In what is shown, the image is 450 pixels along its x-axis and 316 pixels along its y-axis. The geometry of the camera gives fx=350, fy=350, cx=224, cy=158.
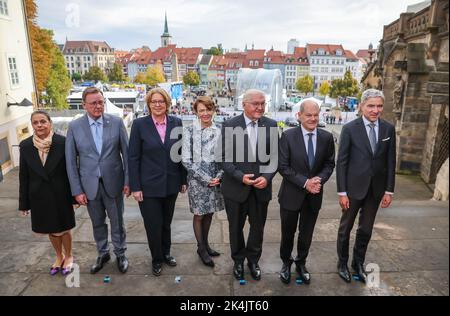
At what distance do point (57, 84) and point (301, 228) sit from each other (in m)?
32.8

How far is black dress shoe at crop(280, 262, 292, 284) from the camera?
318 cm

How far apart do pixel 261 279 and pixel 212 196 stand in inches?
35.7

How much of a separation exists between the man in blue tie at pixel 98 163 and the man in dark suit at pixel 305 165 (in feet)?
4.99

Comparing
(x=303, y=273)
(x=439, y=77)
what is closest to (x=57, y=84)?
(x=303, y=273)

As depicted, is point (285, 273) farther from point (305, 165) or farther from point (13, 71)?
point (13, 71)

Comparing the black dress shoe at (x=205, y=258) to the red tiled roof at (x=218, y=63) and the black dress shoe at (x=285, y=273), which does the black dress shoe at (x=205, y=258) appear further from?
the red tiled roof at (x=218, y=63)

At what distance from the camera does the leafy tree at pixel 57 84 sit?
3067 cm

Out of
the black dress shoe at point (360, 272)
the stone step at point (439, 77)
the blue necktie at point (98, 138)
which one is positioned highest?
the stone step at point (439, 77)

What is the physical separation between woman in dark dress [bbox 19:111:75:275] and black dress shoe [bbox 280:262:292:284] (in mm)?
2016

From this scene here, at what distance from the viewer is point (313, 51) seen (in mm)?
82062

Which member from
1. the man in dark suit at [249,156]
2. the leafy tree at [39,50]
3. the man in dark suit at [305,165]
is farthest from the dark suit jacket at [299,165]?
the leafy tree at [39,50]

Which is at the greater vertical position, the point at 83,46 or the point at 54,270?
the point at 83,46

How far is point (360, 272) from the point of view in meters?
3.24
